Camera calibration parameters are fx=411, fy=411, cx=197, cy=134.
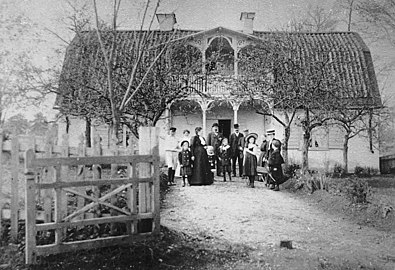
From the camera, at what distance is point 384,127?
30.3ft

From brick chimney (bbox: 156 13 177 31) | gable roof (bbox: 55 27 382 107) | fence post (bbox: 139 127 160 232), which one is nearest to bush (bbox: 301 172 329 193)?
gable roof (bbox: 55 27 382 107)

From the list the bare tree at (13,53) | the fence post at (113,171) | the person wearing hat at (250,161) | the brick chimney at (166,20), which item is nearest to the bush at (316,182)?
the person wearing hat at (250,161)

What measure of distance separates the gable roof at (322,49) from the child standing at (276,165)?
167 centimetres

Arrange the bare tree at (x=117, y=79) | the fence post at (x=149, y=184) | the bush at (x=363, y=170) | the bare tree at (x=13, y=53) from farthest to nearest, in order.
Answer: the bush at (x=363, y=170), the bare tree at (x=117, y=79), the bare tree at (x=13, y=53), the fence post at (x=149, y=184)

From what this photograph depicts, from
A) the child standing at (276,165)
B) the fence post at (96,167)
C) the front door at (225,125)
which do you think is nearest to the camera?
the fence post at (96,167)

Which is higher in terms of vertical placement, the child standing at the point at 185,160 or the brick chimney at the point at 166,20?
the brick chimney at the point at 166,20

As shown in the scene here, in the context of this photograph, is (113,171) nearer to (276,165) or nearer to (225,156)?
(276,165)

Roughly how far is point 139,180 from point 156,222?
376mm

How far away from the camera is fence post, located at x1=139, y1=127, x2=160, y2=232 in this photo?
11.2 feet

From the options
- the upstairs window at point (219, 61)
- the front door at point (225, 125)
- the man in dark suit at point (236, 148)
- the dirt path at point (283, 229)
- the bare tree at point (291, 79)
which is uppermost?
the upstairs window at point (219, 61)

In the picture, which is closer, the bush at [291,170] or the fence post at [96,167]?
the fence post at [96,167]

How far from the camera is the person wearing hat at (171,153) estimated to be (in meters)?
7.58

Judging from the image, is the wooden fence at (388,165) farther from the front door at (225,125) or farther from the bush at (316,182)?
the front door at (225,125)

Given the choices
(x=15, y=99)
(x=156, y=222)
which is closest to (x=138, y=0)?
(x=15, y=99)
